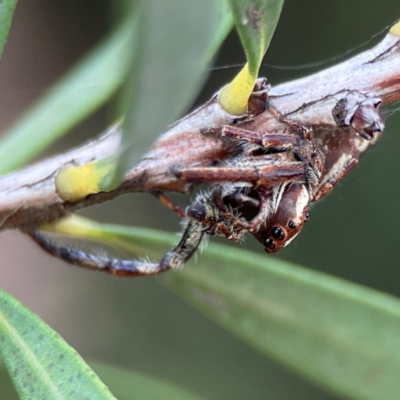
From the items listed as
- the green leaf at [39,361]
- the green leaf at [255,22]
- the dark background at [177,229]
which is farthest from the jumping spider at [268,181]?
the dark background at [177,229]

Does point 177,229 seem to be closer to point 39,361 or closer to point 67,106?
point 67,106

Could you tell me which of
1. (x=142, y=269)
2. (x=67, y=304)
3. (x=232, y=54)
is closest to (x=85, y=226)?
(x=142, y=269)

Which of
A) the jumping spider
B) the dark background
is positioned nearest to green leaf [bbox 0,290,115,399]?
the jumping spider

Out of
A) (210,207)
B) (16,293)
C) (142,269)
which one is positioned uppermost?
(210,207)

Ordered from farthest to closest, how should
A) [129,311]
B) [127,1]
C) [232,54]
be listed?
[129,311] → [232,54] → [127,1]

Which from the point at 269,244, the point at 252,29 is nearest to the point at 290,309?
the point at 269,244

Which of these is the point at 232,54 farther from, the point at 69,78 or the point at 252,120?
→ the point at 252,120

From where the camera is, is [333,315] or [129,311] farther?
[129,311]
